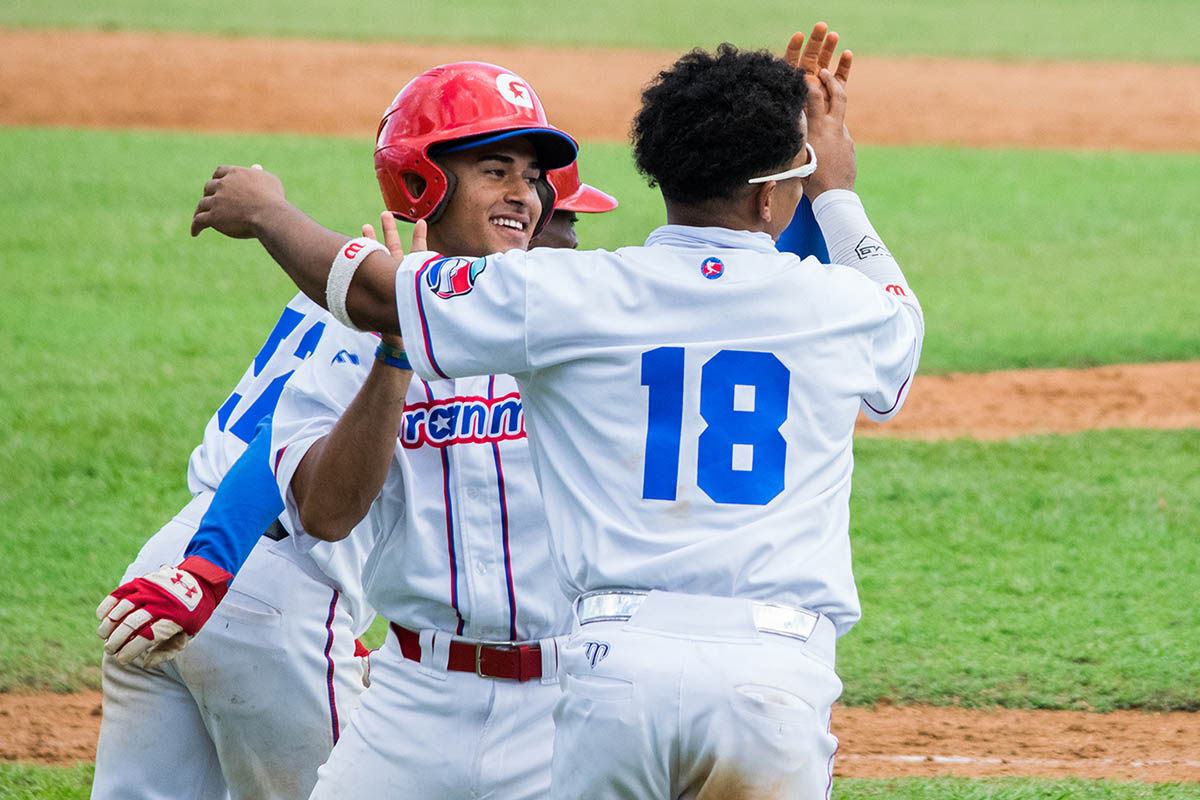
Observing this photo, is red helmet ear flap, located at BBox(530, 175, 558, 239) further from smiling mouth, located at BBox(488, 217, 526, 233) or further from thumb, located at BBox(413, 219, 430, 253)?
thumb, located at BBox(413, 219, 430, 253)

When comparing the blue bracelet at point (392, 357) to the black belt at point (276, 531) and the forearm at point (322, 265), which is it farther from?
the black belt at point (276, 531)

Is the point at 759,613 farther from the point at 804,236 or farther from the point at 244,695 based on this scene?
the point at 244,695

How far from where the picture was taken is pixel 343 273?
104 inches

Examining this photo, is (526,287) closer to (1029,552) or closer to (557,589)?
(557,589)

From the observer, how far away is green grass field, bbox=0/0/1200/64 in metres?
26.6

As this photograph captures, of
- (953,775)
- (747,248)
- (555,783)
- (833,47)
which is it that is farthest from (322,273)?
(953,775)

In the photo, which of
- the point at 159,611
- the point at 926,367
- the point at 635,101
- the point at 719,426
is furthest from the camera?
the point at 635,101

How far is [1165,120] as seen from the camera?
69.7 ft

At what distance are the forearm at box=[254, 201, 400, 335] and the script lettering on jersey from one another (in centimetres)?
38

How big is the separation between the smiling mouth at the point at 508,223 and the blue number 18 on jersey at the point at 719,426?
2.95 feet

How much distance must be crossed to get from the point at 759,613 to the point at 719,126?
0.85 meters

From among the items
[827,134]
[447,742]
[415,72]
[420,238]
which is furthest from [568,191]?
[415,72]

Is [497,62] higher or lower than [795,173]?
higher

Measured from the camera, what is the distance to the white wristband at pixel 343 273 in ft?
8.65
